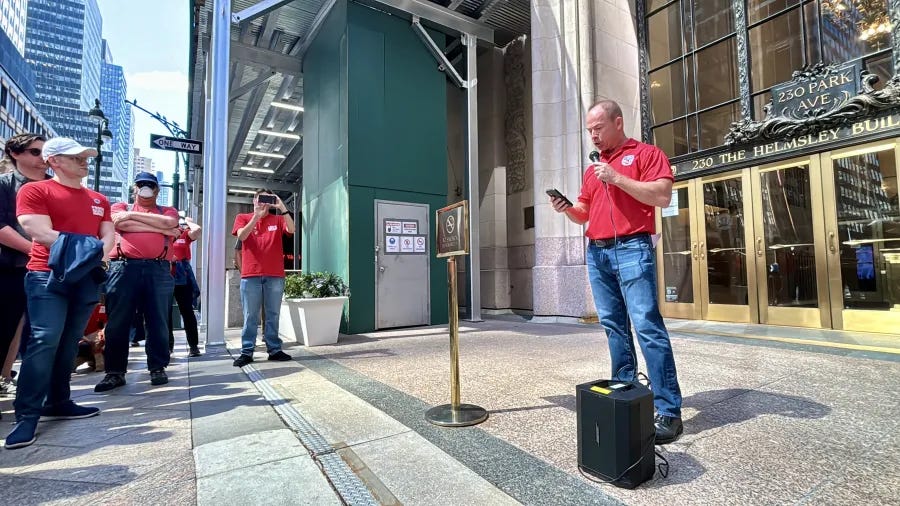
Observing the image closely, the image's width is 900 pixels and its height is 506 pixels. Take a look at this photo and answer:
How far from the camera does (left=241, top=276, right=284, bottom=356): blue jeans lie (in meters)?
4.82

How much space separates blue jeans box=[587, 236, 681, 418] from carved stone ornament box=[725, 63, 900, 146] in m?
6.26

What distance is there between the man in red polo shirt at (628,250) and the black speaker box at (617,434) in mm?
532

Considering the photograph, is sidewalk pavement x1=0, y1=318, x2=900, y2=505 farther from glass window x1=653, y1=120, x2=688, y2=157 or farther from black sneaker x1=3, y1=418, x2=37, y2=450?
glass window x1=653, y1=120, x2=688, y2=157

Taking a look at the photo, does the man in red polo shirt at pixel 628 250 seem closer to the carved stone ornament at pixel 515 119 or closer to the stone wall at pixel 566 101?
the stone wall at pixel 566 101

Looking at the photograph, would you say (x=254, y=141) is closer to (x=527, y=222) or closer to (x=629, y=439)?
(x=527, y=222)

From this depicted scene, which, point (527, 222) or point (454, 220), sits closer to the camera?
point (454, 220)

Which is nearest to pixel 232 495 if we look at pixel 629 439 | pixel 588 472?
pixel 588 472

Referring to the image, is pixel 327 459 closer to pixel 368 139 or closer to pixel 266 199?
pixel 266 199

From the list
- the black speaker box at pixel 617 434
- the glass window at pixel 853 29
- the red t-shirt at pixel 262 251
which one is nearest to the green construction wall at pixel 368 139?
the red t-shirt at pixel 262 251

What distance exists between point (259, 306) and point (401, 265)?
3.25 m

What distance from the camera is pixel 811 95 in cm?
674

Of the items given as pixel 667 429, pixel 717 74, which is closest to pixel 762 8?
pixel 717 74

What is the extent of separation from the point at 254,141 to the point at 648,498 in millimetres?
18549

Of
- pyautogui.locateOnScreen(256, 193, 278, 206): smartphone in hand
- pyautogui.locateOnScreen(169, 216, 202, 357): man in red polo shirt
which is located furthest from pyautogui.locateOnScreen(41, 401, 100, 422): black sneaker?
pyautogui.locateOnScreen(169, 216, 202, 357): man in red polo shirt
